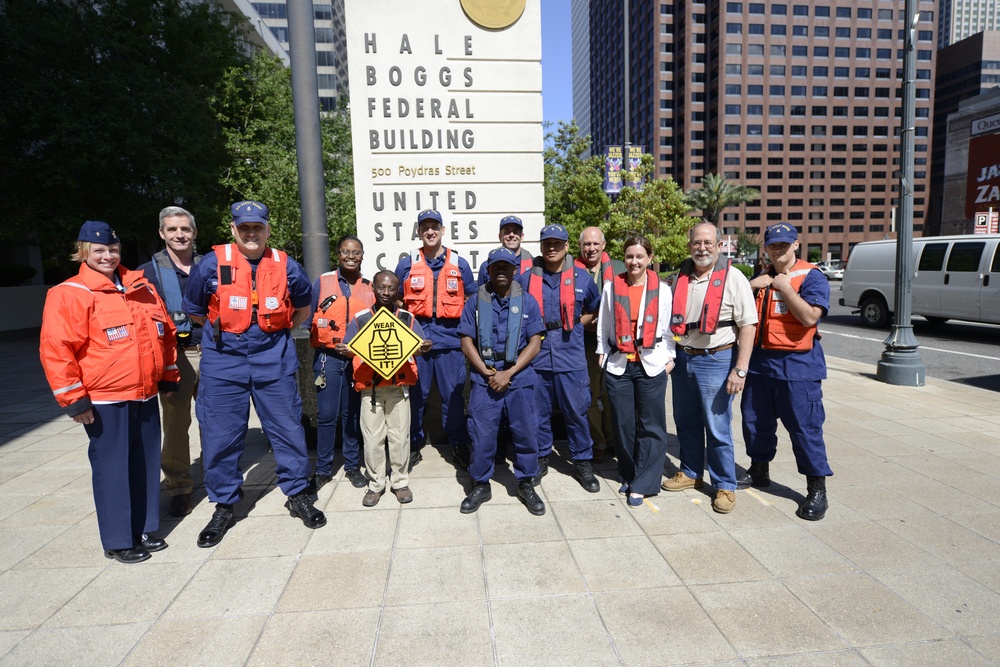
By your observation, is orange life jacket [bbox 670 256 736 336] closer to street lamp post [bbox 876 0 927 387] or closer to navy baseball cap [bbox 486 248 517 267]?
navy baseball cap [bbox 486 248 517 267]

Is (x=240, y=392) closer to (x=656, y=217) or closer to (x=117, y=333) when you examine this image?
(x=117, y=333)

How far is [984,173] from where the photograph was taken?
20375mm

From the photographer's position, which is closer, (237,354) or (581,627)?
(581,627)

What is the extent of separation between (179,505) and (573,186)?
51.0 ft

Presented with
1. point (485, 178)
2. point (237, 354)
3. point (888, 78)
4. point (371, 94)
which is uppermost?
point (888, 78)

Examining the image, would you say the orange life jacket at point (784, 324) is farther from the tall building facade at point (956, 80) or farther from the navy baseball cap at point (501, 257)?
the tall building facade at point (956, 80)

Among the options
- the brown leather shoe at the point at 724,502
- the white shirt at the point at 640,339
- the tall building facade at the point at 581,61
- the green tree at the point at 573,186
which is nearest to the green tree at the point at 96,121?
the green tree at the point at 573,186

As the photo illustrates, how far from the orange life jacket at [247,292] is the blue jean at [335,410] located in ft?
2.78

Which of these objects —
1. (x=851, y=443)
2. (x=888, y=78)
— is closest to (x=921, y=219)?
(x=888, y=78)

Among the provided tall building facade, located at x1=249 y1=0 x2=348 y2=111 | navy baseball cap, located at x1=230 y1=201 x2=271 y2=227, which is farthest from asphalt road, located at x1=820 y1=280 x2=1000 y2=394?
tall building facade, located at x1=249 y1=0 x2=348 y2=111

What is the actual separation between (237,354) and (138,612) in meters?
1.50

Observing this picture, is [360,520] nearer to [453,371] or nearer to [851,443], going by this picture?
[453,371]

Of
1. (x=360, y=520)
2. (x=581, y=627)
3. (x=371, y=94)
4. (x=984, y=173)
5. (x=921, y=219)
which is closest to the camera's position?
(x=581, y=627)

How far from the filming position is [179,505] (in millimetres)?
4020
